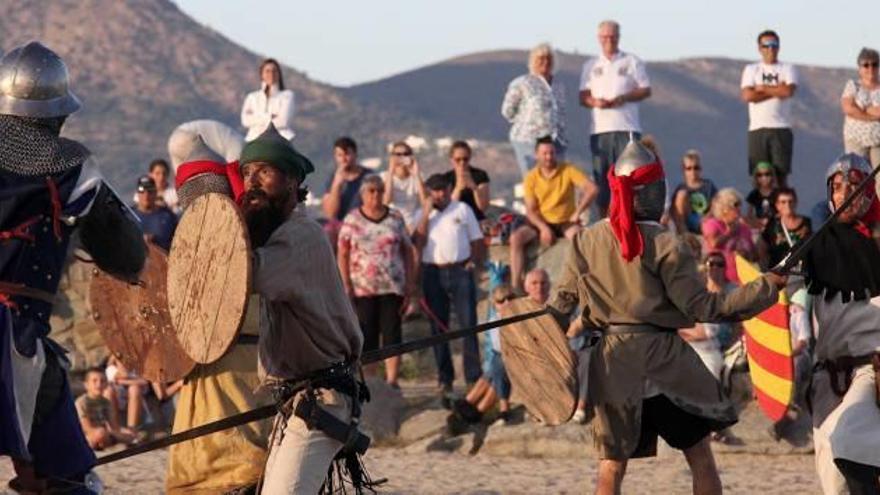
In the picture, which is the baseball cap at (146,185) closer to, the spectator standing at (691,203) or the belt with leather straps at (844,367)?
the spectator standing at (691,203)

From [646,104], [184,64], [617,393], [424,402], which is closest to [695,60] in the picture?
[646,104]

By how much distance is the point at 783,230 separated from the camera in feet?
43.3

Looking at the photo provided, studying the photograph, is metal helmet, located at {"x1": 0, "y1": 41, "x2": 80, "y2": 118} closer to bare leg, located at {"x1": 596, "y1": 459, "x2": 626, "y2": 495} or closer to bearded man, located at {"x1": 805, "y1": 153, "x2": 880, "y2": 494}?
bare leg, located at {"x1": 596, "y1": 459, "x2": 626, "y2": 495}

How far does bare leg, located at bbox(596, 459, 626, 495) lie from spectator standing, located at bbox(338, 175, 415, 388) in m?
4.97

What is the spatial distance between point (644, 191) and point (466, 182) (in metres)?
5.97

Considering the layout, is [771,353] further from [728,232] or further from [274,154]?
[274,154]

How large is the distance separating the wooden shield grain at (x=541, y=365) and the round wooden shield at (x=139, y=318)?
1412mm

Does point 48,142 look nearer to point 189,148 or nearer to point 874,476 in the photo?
point 189,148

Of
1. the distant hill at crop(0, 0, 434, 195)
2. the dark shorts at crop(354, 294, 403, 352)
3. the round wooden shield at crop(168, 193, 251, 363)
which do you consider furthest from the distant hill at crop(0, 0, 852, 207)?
the round wooden shield at crop(168, 193, 251, 363)

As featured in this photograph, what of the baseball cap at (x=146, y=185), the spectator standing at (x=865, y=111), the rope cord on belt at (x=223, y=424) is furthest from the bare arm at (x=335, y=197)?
the rope cord on belt at (x=223, y=424)

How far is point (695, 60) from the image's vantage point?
3007 inches

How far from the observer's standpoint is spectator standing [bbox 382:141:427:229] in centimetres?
1456

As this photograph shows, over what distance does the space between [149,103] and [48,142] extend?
50.5m

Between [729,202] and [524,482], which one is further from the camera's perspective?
[729,202]
